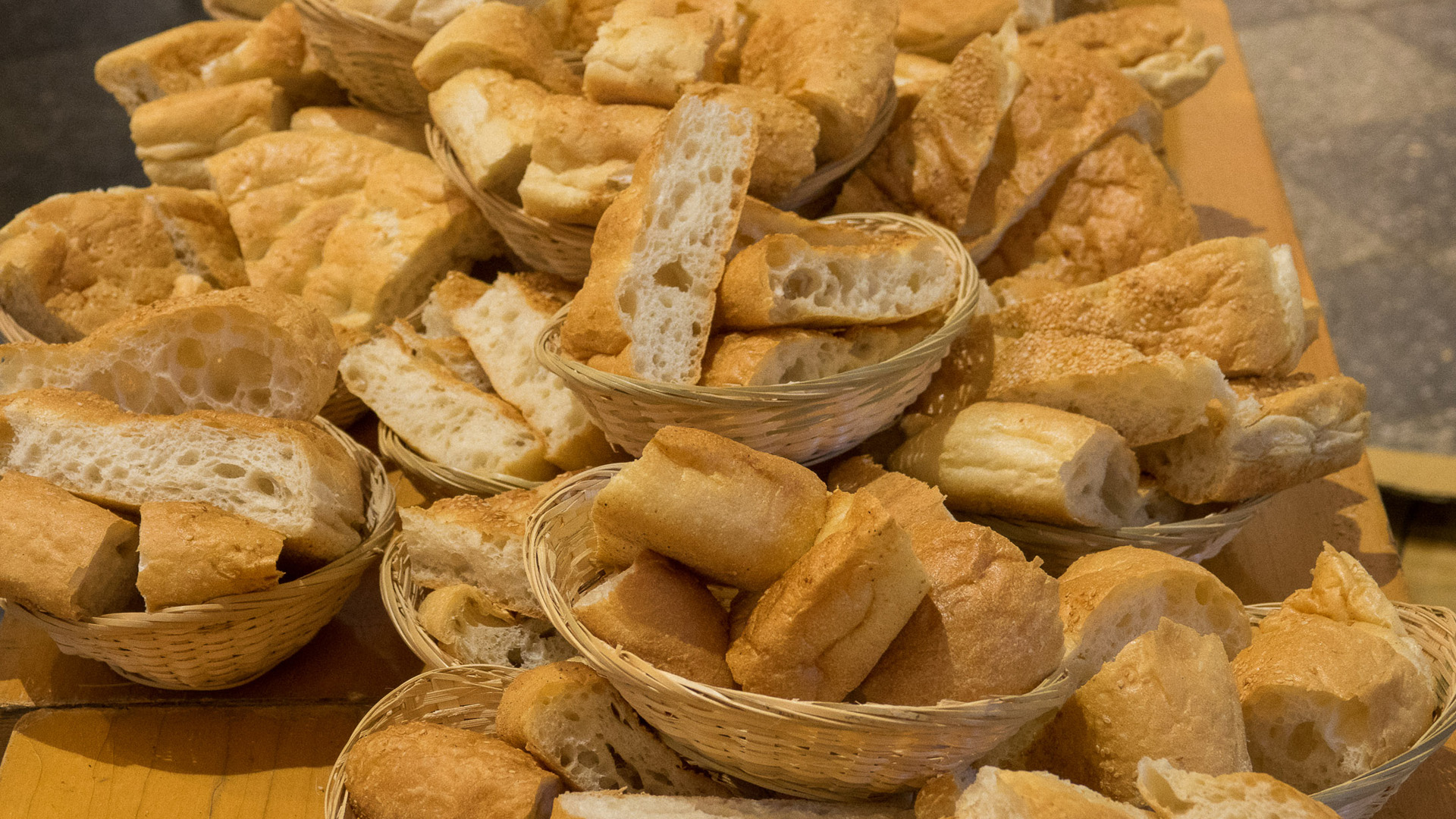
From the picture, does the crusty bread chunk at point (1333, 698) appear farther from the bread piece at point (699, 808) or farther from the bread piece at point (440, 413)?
the bread piece at point (440, 413)

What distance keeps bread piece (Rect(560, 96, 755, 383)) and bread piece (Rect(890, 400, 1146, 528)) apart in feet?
1.46

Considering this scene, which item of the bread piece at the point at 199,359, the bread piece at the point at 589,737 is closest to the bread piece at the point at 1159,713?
the bread piece at the point at 589,737

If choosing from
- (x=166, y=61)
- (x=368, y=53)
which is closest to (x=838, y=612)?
(x=368, y=53)

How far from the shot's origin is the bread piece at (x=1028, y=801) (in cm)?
107

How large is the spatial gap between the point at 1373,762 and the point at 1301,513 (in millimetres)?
920

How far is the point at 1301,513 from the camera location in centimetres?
211

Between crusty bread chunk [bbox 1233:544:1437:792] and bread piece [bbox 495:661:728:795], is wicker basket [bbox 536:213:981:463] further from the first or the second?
crusty bread chunk [bbox 1233:544:1437:792]

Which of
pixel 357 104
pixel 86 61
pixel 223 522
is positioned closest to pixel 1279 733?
pixel 223 522

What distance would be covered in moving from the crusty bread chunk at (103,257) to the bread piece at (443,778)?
1372 millimetres

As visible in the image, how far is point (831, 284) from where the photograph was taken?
1.62m

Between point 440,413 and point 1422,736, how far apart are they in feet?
5.42

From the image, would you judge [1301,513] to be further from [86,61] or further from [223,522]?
[86,61]

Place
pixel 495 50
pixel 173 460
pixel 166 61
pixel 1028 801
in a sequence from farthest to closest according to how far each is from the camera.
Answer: pixel 166 61 < pixel 495 50 < pixel 173 460 < pixel 1028 801

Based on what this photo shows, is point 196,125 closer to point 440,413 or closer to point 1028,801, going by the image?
point 440,413
